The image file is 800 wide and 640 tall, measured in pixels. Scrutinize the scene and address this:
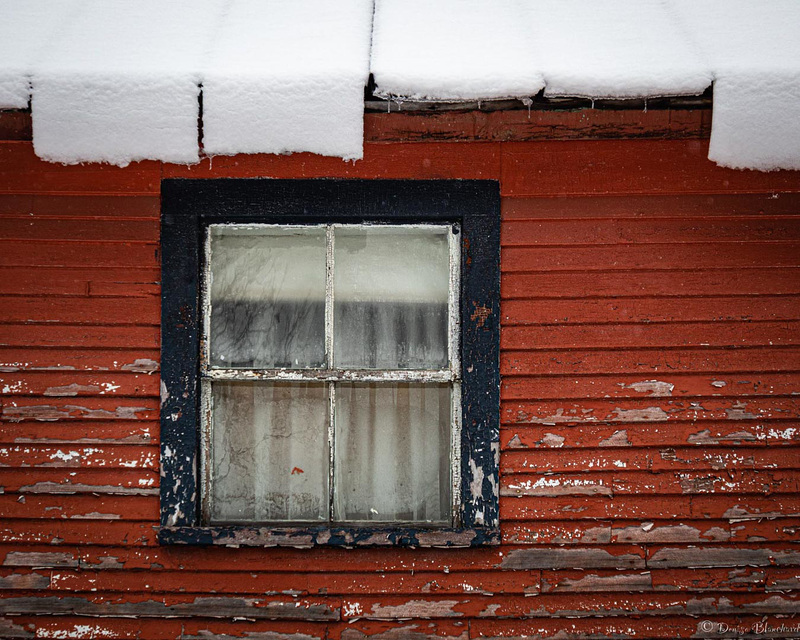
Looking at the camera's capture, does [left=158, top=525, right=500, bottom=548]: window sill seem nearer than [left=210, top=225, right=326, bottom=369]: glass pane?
Yes

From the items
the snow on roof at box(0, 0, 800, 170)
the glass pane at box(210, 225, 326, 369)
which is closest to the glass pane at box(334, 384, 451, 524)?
the glass pane at box(210, 225, 326, 369)

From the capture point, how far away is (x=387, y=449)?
2.44 metres

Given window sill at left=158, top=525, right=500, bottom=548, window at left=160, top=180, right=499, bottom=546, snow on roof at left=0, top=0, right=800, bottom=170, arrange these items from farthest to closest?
1. window at left=160, top=180, right=499, bottom=546
2. window sill at left=158, top=525, right=500, bottom=548
3. snow on roof at left=0, top=0, right=800, bottom=170

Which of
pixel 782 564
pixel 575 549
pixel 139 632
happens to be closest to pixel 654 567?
pixel 575 549

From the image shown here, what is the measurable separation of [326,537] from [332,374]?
0.68 m

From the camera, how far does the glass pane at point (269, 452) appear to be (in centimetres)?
244

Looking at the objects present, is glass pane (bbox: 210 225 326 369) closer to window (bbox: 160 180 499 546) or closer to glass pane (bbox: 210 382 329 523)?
window (bbox: 160 180 499 546)

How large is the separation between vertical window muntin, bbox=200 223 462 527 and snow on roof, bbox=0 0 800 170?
1.43ft

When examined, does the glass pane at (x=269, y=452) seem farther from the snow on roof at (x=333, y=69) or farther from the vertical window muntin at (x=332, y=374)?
the snow on roof at (x=333, y=69)

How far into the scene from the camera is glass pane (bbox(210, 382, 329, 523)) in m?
2.44

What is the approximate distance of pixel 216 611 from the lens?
2.33 metres

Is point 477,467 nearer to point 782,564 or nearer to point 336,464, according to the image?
point 336,464

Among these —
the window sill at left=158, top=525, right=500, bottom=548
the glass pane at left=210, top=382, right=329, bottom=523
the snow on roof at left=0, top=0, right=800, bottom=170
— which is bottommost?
the window sill at left=158, top=525, right=500, bottom=548

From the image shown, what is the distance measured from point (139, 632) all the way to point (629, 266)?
2.61 m
